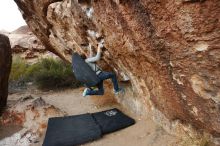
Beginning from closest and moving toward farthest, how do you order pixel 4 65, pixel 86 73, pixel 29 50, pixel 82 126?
pixel 86 73 < pixel 82 126 < pixel 4 65 < pixel 29 50

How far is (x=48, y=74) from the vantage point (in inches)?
542

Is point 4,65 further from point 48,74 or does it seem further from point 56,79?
point 48,74

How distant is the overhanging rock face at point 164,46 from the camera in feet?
12.6

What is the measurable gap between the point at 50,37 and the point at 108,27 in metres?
4.83

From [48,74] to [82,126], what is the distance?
22.0 feet

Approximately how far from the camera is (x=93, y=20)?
6297mm

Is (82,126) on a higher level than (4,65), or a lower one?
lower

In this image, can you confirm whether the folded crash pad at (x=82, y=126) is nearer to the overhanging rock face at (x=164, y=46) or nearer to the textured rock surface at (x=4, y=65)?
the overhanging rock face at (x=164, y=46)

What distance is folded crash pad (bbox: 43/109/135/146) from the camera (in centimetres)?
686

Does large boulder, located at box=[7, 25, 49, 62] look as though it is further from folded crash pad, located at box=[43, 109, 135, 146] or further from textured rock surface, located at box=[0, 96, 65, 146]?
folded crash pad, located at box=[43, 109, 135, 146]

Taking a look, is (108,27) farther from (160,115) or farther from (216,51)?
(216,51)

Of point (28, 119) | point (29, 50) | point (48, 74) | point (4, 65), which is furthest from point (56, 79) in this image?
point (29, 50)

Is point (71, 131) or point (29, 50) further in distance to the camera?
point (29, 50)

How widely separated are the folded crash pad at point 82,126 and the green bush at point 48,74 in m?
5.08
